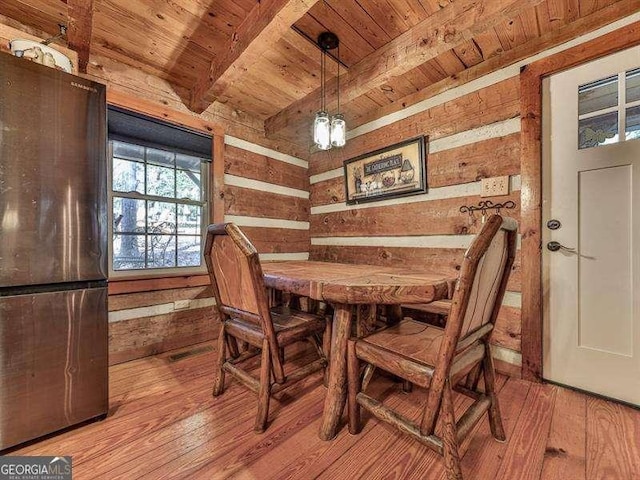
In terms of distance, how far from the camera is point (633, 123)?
146 centimetres

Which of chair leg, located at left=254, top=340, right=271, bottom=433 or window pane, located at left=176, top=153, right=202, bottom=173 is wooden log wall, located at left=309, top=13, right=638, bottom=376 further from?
window pane, located at left=176, top=153, right=202, bottom=173

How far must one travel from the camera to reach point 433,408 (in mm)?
952

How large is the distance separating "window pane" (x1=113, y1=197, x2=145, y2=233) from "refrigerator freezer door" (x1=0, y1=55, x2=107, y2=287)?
90cm

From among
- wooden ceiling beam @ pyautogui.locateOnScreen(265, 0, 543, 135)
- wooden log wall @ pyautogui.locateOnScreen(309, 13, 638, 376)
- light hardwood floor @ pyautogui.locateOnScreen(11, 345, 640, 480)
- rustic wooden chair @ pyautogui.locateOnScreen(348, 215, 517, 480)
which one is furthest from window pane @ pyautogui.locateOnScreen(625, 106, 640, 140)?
light hardwood floor @ pyautogui.locateOnScreen(11, 345, 640, 480)

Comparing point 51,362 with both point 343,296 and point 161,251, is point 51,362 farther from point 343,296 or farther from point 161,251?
point 343,296

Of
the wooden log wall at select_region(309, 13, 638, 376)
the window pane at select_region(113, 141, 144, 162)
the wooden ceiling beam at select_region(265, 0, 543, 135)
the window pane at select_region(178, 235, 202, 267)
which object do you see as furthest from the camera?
the window pane at select_region(178, 235, 202, 267)

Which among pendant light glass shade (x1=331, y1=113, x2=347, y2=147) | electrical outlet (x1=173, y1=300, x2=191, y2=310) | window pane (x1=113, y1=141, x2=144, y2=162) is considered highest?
pendant light glass shade (x1=331, y1=113, x2=347, y2=147)

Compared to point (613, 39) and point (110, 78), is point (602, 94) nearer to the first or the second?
point (613, 39)

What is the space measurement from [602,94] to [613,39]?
0.27m

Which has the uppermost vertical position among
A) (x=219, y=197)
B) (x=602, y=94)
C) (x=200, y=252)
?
(x=602, y=94)

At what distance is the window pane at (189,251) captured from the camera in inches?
96.6

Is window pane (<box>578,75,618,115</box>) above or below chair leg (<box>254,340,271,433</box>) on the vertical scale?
above

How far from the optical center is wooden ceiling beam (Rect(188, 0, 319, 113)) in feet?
4.68

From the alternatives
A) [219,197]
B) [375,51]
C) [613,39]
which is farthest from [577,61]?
[219,197]
